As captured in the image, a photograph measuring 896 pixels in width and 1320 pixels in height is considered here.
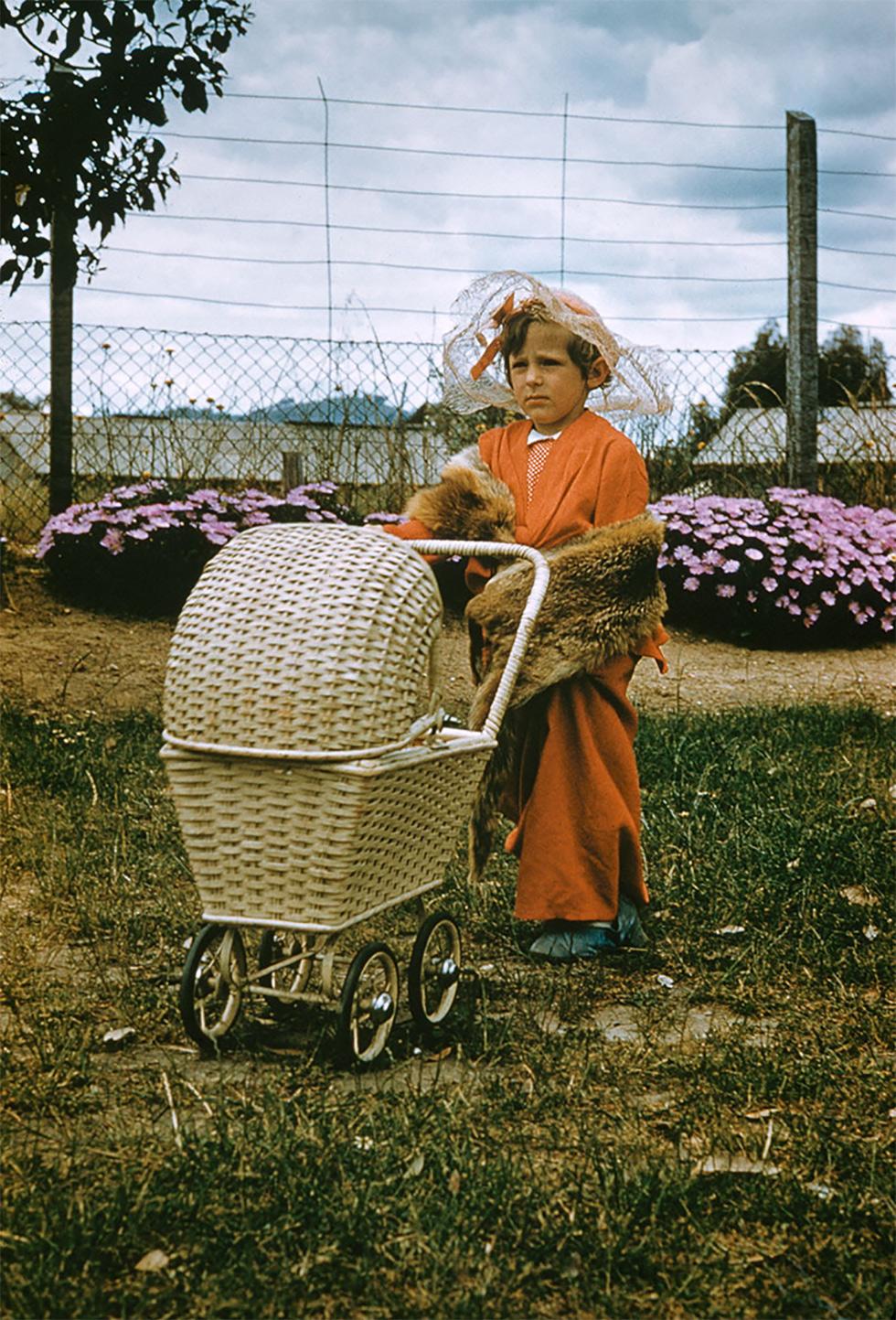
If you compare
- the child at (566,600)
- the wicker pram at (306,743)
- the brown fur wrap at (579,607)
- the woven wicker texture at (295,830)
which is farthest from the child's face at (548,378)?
the woven wicker texture at (295,830)

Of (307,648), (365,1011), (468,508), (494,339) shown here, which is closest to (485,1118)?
(365,1011)

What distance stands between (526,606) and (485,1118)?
1.02m

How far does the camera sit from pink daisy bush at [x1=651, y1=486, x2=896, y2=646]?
8062 millimetres

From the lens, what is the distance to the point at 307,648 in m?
2.44

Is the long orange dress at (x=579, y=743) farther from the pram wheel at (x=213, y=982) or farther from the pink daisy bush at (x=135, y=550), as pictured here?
the pink daisy bush at (x=135, y=550)

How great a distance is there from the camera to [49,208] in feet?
15.7

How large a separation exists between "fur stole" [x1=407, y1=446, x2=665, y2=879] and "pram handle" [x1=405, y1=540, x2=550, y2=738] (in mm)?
173

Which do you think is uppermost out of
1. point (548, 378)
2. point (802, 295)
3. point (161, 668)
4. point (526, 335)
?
point (802, 295)

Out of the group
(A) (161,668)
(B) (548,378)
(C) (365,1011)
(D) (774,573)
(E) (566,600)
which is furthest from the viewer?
(D) (774,573)

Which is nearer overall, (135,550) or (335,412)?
(135,550)

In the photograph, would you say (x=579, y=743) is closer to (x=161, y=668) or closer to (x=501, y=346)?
(x=501, y=346)

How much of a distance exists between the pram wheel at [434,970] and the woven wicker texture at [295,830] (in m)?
0.21

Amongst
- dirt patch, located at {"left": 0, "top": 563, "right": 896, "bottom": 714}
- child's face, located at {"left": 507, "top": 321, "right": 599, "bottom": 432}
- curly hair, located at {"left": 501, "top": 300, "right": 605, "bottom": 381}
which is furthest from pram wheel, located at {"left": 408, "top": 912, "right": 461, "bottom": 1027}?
dirt patch, located at {"left": 0, "top": 563, "right": 896, "bottom": 714}

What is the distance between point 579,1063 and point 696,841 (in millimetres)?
Answer: 1593
